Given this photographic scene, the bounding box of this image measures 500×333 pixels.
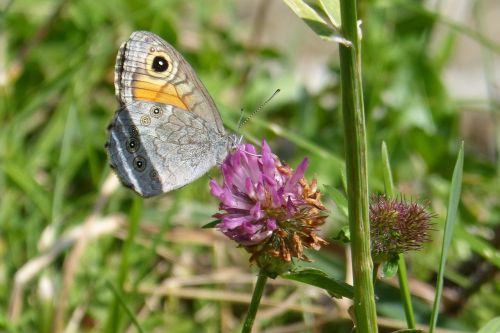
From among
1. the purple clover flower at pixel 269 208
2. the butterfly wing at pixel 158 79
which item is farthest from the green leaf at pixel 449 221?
the butterfly wing at pixel 158 79

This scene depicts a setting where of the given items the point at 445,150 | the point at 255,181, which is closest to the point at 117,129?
the point at 255,181

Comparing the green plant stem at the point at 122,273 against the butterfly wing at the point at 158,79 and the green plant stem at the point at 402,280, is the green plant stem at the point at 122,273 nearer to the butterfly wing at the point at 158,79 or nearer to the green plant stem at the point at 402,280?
the butterfly wing at the point at 158,79

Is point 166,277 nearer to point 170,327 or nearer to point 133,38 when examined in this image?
point 170,327

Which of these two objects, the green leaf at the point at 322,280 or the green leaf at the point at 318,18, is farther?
the green leaf at the point at 322,280

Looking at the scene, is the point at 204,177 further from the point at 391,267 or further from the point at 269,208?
the point at 391,267

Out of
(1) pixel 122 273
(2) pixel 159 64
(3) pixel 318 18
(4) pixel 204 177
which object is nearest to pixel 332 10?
(3) pixel 318 18

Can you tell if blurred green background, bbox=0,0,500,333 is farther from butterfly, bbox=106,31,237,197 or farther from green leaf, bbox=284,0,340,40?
green leaf, bbox=284,0,340,40
